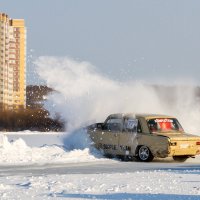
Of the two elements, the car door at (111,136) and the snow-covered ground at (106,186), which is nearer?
the snow-covered ground at (106,186)

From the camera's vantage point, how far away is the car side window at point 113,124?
2295 cm

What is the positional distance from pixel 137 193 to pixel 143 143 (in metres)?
9.76

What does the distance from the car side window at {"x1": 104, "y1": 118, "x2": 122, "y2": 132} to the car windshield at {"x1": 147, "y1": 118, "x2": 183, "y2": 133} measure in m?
1.09

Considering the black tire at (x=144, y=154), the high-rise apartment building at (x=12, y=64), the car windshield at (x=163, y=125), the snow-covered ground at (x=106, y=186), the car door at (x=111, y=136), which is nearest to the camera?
the snow-covered ground at (x=106, y=186)

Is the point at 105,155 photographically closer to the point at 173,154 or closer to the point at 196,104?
the point at 173,154

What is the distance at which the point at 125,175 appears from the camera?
15.9 m

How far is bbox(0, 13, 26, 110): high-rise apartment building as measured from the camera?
9131cm

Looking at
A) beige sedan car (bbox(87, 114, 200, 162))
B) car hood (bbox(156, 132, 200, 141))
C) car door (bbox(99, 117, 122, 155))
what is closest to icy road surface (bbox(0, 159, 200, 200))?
beige sedan car (bbox(87, 114, 200, 162))

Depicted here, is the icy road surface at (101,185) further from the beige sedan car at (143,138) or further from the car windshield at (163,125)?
the car windshield at (163,125)

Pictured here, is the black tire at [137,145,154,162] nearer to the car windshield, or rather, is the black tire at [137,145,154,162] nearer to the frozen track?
the frozen track

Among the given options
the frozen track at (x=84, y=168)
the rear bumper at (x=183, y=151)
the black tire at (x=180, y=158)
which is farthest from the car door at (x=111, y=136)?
the rear bumper at (x=183, y=151)

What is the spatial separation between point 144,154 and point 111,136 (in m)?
1.53

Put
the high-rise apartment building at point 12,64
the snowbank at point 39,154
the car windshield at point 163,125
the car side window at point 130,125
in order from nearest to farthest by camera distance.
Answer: the snowbank at point 39,154
the car windshield at point 163,125
the car side window at point 130,125
the high-rise apartment building at point 12,64

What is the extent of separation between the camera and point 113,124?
23156mm
